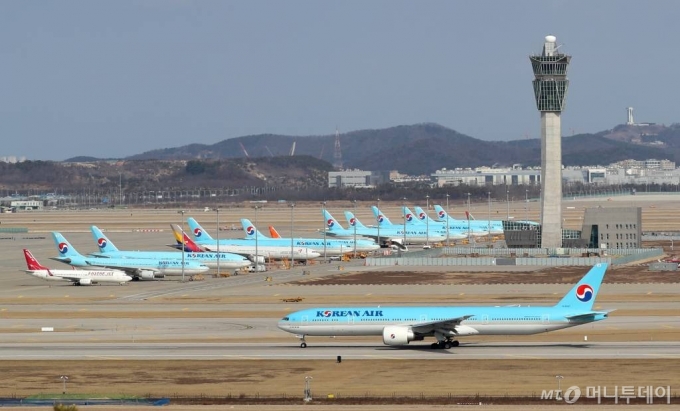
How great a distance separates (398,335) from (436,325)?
256cm

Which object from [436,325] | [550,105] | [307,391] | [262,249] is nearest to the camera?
[307,391]

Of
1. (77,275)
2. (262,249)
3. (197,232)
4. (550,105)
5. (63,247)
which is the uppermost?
(550,105)

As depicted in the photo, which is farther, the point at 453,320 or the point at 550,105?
the point at 550,105

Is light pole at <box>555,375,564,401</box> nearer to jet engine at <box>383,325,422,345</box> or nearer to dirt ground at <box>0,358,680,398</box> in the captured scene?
dirt ground at <box>0,358,680,398</box>

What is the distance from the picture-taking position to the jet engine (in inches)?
3054

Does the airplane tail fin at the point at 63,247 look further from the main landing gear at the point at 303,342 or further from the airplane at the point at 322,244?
the main landing gear at the point at 303,342

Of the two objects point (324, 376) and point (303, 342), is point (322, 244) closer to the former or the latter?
point (303, 342)

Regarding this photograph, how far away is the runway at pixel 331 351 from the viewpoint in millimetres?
74312

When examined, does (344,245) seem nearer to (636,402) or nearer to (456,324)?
(456,324)

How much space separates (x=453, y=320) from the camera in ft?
251

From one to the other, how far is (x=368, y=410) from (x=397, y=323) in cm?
2136

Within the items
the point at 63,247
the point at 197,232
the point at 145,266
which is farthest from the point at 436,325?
the point at 197,232

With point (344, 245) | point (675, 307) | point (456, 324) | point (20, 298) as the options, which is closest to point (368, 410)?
point (456, 324)

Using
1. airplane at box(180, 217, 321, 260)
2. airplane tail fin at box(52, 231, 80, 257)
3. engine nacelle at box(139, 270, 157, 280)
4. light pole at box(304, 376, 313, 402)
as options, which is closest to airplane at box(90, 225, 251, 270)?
airplane tail fin at box(52, 231, 80, 257)
